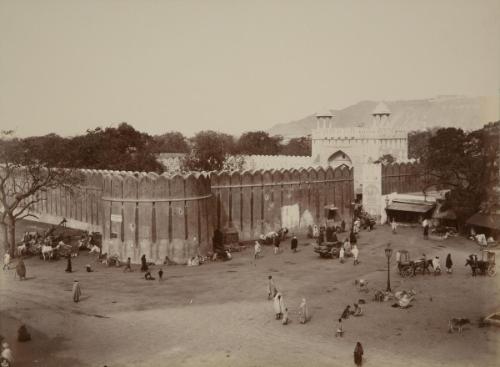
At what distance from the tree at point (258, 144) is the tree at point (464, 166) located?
193ft

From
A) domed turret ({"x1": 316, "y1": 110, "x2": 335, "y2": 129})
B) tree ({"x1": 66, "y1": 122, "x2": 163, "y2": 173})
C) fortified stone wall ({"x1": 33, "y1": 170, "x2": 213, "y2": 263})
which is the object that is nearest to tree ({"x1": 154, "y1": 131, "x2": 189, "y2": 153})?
tree ({"x1": 66, "y1": 122, "x2": 163, "y2": 173})

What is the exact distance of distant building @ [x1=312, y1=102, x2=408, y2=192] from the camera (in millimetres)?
56656

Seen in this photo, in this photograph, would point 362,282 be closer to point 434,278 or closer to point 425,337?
point 434,278

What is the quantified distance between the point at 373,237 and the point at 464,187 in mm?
7455

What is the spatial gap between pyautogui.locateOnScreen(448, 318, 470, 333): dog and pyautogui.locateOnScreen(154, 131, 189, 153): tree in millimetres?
95894

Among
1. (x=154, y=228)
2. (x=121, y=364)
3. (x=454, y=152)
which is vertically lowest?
(x=121, y=364)

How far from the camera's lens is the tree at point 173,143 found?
11656cm

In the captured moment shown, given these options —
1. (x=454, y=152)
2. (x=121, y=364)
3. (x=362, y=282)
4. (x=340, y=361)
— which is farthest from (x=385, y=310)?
(x=454, y=152)

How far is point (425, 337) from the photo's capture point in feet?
60.8

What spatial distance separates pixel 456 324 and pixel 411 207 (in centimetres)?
2264

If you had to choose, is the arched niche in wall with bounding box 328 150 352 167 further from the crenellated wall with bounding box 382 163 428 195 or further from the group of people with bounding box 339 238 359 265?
the group of people with bounding box 339 238 359 265

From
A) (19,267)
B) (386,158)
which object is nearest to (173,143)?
(386,158)

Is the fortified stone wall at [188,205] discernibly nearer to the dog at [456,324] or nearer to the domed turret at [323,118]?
the dog at [456,324]

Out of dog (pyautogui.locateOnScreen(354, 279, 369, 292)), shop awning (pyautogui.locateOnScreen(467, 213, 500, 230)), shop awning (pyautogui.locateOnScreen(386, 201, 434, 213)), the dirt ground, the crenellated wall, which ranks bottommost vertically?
the dirt ground
